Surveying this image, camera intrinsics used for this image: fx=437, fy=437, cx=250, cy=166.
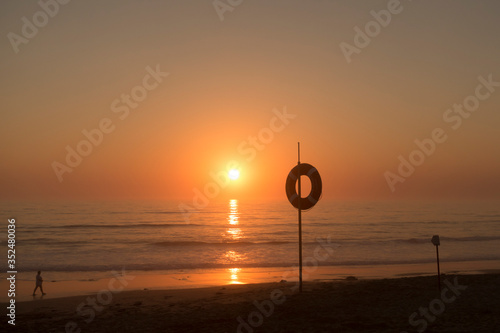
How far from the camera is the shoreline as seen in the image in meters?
17.9

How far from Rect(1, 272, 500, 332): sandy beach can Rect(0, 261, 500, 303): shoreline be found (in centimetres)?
295

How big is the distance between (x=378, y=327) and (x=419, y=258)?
67.4 ft

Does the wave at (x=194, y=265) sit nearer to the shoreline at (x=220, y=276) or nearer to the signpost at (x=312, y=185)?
the shoreline at (x=220, y=276)

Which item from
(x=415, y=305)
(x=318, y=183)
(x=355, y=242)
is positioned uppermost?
(x=318, y=183)

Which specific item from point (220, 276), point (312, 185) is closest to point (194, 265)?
point (220, 276)

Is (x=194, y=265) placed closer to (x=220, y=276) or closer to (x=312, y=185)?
(x=220, y=276)

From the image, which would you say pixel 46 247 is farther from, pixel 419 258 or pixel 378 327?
pixel 378 327

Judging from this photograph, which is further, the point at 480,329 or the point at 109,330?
the point at 109,330

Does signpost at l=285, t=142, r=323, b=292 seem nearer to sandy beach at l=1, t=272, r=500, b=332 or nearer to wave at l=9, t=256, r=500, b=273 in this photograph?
sandy beach at l=1, t=272, r=500, b=332

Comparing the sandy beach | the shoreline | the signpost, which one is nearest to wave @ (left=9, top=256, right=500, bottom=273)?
the shoreline

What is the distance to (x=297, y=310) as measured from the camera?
10953mm

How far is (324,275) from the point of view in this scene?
20.5 metres

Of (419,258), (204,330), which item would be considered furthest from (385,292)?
(419,258)

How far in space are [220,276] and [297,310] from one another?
1086cm
